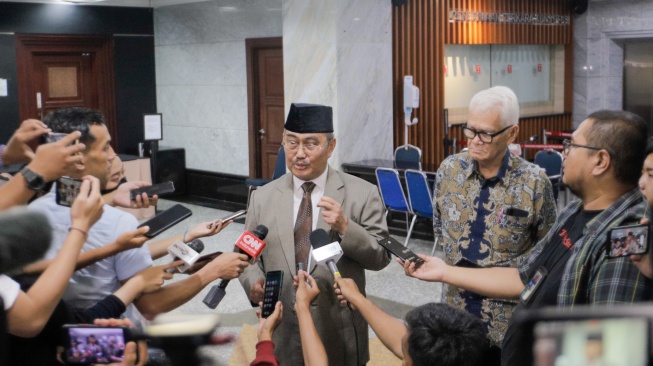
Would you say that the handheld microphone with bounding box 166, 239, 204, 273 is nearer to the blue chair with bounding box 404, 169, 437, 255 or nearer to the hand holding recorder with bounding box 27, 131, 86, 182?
the hand holding recorder with bounding box 27, 131, 86, 182

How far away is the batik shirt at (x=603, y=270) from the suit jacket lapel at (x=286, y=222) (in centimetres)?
115

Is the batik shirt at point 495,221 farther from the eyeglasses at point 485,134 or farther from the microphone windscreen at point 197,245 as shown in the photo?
the microphone windscreen at point 197,245

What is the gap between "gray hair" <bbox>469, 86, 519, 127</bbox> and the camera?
302 centimetres

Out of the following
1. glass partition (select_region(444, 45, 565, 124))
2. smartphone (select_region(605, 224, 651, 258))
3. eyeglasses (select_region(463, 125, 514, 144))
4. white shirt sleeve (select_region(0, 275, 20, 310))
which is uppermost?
glass partition (select_region(444, 45, 565, 124))

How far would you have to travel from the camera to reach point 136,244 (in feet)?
7.02

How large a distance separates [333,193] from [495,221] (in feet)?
2.11

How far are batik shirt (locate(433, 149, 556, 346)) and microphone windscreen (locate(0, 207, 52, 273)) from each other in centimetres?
227

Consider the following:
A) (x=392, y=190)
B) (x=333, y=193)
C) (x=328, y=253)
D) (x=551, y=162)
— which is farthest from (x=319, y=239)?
(x=551, y=162)

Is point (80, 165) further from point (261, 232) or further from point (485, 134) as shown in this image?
point (485, 134)

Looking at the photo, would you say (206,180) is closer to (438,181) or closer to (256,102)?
(256,102)

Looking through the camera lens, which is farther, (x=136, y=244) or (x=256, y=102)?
(x=256, y=102)

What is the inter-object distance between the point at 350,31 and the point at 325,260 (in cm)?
669

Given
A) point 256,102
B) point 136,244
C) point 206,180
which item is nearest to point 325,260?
point 136,244

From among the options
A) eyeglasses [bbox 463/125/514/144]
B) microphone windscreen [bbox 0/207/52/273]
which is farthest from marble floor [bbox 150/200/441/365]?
microphone windscreen [bbox 0/207/52/273]
